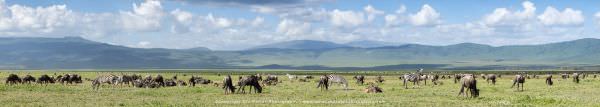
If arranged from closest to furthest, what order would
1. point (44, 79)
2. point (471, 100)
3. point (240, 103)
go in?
point (240, 103) → point (471, 100) → point (44, 79)

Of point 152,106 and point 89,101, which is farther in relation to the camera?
point 89,101

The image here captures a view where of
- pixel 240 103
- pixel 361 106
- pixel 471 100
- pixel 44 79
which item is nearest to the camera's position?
pixel 361 106

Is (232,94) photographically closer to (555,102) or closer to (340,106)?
(340,106)

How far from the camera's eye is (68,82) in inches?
2717

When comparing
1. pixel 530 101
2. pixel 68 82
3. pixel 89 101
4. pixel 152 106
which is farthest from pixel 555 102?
pixel 68 82

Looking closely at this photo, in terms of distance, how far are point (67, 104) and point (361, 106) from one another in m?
13.3

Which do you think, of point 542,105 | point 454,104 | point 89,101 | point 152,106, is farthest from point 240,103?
point 542,105

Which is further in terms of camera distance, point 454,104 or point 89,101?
point 89,101

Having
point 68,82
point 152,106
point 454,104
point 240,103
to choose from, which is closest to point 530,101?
point 454,104

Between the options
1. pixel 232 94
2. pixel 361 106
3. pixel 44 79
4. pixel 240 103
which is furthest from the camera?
pixel 44 79

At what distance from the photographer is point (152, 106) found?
32.8m

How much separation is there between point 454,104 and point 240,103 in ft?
32.3

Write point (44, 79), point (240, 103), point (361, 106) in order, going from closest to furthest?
1. point (361, 106)
2. point (240, 103)
3. point (44, 79)

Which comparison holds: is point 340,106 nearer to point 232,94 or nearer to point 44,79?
point 232,94
